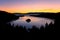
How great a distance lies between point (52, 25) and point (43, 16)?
1.09 m

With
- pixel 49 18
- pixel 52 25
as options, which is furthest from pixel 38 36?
pixel 49 18

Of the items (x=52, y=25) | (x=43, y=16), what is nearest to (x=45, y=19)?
(x=43, y=16)

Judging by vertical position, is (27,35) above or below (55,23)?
below

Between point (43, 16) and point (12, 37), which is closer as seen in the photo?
point (12, 37)

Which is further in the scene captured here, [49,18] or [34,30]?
[49,18]

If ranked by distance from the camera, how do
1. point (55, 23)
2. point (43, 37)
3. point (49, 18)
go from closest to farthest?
1. point (43, 37)
2. point (55, 23)
3. point (49, 18)

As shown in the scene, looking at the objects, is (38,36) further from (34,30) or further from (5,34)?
(5,34)

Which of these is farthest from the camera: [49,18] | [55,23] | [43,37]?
[49,18]

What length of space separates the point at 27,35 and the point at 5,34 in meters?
0.85

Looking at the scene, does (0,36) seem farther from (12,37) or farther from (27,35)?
(27,35)

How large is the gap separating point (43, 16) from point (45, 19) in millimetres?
184

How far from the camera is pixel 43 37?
5211 mm

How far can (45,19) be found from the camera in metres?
Answer: 7.05

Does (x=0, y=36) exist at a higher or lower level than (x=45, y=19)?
lower
